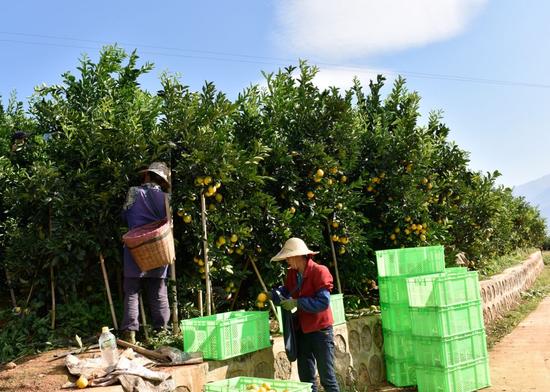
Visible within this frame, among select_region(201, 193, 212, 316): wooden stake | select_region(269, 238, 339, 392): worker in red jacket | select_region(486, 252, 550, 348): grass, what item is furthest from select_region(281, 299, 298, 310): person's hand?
select_region(486, 252, 550, 348): grass

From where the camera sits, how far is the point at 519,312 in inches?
489

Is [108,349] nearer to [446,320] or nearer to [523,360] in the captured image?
[446,320]

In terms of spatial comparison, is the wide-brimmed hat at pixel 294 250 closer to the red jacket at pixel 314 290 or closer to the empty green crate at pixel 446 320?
the red jacket at pixel 314 290

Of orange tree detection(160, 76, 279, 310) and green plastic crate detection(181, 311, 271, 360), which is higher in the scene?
orange tree detection(160, 76, 279, 310)

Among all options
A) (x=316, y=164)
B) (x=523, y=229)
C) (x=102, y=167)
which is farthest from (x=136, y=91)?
(x=523, y=229)

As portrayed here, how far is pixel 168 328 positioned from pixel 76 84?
326 centimetres

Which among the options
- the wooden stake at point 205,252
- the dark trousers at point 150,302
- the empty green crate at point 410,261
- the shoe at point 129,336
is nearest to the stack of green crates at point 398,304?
the empty green crate at point 410,261

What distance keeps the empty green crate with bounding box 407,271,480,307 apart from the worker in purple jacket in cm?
277

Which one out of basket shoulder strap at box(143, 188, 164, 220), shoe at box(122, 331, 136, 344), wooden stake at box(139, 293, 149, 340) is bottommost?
shoe at box(122, 331, 136, 344)

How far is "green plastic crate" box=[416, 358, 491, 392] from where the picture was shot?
600 centimetres

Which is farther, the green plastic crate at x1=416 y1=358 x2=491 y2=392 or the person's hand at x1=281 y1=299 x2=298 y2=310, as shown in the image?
the green plastic crate at x1=416 y1=358 x2=491 y2=392

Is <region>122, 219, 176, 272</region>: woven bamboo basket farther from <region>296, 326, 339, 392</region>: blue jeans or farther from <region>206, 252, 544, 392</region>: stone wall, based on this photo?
<region>296, 326, 339, 392</region>: blue jeans

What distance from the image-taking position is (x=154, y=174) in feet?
20.1

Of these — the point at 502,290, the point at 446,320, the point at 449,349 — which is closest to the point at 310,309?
the point at 446,320
